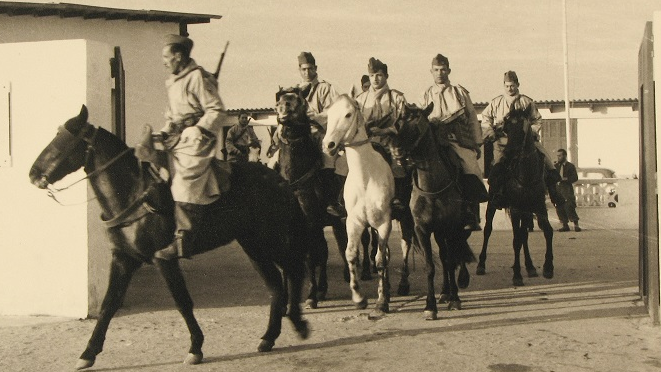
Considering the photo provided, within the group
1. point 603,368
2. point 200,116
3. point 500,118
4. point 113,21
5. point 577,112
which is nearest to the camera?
point 603,368

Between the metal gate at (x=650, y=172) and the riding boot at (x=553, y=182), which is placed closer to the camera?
the metal gate at (x=650, y=172)

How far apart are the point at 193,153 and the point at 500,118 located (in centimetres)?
728

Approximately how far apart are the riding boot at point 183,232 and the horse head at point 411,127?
9.49ft

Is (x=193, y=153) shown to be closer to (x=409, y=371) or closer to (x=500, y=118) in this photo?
(x=409, y=371)

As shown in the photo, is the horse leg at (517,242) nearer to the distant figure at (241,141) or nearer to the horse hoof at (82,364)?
the distant figure at (241,141)

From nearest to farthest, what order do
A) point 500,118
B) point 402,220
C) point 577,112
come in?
point 402,220 → point 500,118 → point 577,112

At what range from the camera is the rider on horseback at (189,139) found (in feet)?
27.0

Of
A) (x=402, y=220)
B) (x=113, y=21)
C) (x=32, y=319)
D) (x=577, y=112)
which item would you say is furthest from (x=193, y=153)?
(x=577, y=112)

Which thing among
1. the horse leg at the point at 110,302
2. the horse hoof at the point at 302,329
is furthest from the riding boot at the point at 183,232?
the horse hoof at the point at 302,329

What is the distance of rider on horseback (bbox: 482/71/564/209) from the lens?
45.1 feet

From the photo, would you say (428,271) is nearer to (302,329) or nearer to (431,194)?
(431,194)

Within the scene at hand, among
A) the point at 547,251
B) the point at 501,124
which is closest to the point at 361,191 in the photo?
the point at 501,124

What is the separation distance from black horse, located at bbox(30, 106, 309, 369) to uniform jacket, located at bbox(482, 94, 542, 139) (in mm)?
5925

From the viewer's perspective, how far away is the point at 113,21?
73.7 feet
